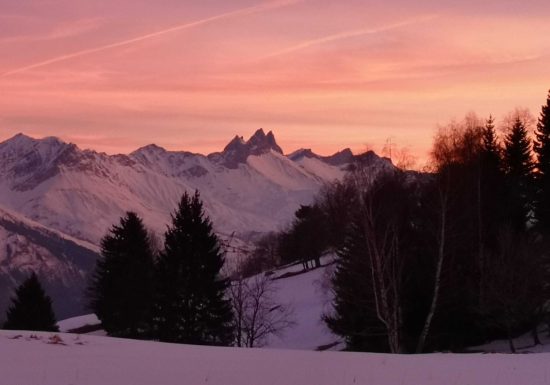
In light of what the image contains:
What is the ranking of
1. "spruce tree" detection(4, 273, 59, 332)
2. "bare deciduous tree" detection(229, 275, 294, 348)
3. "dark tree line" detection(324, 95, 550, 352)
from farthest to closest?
"spruce tree" detection(4, 273, 59, 332)
"bare deciduous tree" detection(229, 275, 294, 348)
"dark tree line" detection(324, 95, 550, 352)

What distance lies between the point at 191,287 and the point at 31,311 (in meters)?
12.6

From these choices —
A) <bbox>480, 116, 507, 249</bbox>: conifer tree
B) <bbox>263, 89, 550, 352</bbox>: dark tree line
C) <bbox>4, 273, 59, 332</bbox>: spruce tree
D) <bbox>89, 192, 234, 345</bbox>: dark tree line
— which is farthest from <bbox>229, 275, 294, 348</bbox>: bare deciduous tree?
<bbox>480, 116, 507, 249</bbox>: conifer tree

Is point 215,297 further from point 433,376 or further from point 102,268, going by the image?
point 433,376

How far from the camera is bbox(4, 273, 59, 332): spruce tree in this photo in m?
48.6

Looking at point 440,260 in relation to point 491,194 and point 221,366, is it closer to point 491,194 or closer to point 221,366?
point 491,194

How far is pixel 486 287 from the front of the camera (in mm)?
36094

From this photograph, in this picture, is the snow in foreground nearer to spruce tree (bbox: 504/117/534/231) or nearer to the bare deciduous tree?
spruce tree (bbox: 504/117/534/231)

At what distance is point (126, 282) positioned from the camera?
52312 millimetres

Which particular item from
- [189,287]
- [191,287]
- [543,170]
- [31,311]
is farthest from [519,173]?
[31,311]

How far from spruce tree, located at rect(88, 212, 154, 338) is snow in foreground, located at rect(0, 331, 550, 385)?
103 feet

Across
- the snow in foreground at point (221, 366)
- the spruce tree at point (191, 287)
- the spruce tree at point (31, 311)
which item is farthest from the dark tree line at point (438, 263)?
the spruce tree at point (31, 311)

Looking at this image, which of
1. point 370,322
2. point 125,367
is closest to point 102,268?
point 370,322

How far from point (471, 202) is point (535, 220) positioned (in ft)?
39.7

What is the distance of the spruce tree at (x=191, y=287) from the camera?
43.6 m
